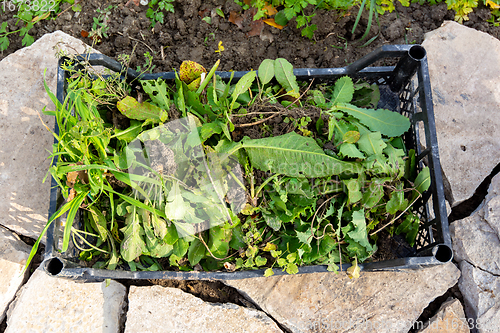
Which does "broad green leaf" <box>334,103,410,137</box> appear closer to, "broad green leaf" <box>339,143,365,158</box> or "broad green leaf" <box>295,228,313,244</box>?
"broad green leaf" <box>339,143,365,158</box>

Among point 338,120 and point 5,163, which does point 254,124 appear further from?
point 5,163

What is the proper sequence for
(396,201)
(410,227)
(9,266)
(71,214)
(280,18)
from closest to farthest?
(71,214), (396,201), (410,227), (9,266), (280,18)

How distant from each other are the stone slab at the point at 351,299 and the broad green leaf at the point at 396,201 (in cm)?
55

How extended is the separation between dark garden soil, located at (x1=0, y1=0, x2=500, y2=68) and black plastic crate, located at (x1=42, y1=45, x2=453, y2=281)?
0.37m

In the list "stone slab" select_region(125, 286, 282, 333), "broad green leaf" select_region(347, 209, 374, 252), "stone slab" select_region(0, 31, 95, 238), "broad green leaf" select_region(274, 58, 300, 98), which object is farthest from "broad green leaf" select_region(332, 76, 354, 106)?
"stone slab" select_region(0, 31, 95, 238)

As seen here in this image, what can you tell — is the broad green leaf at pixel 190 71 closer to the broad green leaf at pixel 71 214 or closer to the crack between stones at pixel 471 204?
the broad green leaf at pixel 71 214

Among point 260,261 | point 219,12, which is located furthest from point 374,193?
point 219,12

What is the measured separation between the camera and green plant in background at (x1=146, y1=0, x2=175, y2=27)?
2244 mm

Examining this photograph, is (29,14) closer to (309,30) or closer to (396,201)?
(309,30)

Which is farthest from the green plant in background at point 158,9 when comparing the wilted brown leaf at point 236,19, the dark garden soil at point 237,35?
the wilted brown leaf at point 236,19

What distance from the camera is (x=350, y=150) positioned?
5.17ft

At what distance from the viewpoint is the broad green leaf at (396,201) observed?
1610mm

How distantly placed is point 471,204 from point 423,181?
0.74 metres

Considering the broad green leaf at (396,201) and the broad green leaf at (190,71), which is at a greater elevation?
the broad green leaf at (190,71)
